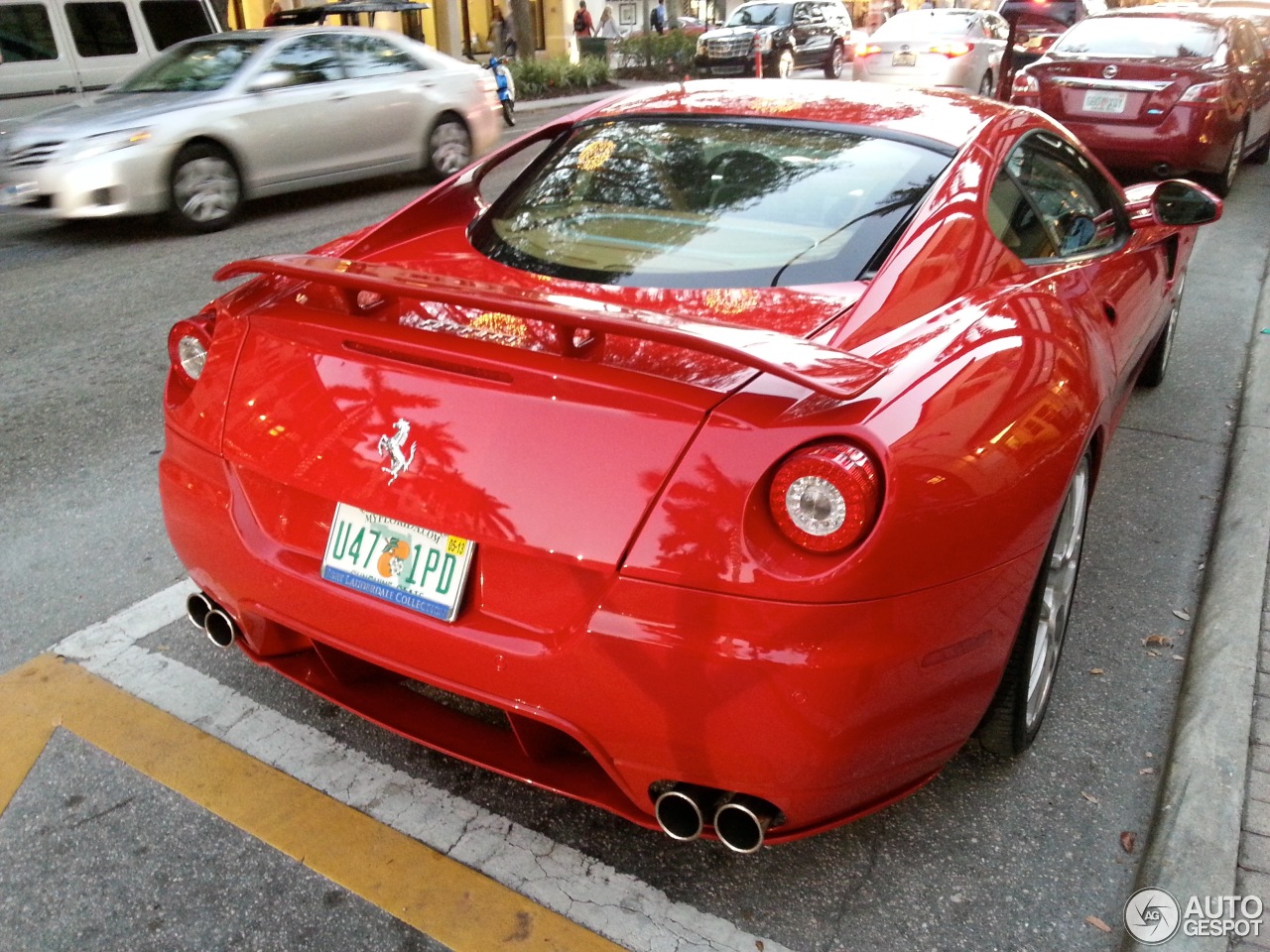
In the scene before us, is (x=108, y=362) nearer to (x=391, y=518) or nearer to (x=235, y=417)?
(x=235, y=417)

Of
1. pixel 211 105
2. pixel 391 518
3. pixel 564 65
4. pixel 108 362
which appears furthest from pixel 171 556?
pixel 564 65

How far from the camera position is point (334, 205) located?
978cm

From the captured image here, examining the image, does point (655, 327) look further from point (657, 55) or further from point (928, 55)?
point (657, 55)

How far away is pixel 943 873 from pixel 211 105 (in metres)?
8.27

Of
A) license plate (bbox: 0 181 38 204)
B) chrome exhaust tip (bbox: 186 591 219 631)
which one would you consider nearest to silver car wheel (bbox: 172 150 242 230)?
license plate (bbox: 0 181 38 204)

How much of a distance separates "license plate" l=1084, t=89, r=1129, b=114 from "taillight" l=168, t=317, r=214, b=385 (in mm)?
8601

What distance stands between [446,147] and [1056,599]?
9384mm

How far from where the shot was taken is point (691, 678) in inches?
71.4

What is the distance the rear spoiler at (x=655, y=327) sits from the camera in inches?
68.9

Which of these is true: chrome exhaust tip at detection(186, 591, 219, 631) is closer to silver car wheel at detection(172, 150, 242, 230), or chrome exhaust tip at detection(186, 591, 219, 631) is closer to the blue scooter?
silver car wheel at detection(172, 150, 242, 230)

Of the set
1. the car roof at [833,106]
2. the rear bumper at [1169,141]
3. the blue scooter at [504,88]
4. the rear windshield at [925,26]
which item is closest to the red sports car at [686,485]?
the car roof at [833,106]

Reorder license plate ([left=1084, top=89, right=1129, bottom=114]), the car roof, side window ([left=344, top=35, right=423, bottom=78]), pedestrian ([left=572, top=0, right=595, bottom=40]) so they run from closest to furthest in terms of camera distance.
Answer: the car roof
license plate ([left=1084, top=89, right=1129, bottom=114])
side window ([left=344, top=35, right=423, bottom=78])
pedestrian ([left=572, top=0, right=595, bottom=40])

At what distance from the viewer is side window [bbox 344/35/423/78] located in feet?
32.1

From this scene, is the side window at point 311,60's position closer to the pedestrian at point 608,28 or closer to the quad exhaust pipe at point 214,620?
the quad exhaust pipe at point 214,620
